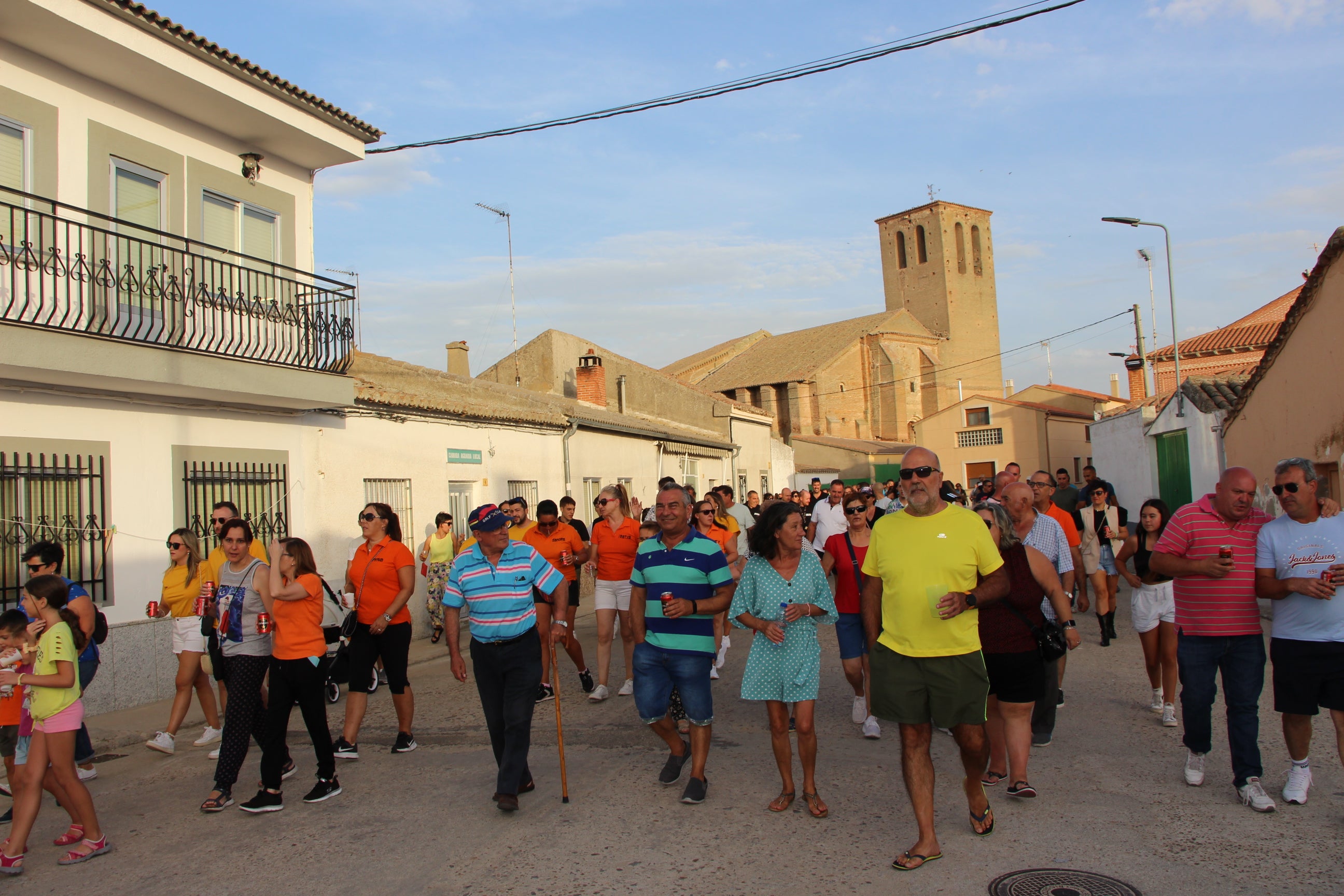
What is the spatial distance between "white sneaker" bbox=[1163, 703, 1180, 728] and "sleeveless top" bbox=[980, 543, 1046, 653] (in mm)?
2426

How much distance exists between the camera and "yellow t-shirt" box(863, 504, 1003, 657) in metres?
4.43

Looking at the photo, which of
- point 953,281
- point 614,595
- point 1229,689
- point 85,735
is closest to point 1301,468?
point 1229,689

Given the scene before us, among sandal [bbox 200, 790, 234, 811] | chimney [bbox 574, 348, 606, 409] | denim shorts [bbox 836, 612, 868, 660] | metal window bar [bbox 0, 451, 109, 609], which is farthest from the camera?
chimney [bbox 574, 348, 606, 409]

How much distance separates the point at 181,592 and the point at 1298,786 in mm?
7252

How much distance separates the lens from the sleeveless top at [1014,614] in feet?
16.3

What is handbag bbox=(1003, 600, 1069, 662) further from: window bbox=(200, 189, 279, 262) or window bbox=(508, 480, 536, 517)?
window bbox=(508, 480, 536, 517)

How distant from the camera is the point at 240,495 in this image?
11.0m

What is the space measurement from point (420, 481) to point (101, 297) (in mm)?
5311

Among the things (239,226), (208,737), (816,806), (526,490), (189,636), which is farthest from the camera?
(526,490)

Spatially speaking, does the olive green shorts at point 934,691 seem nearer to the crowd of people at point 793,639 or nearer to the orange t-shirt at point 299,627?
the crowd of people at point 793,639

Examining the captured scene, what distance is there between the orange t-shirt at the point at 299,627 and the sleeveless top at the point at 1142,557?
501 cm

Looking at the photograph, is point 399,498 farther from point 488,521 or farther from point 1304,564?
point 1304,564

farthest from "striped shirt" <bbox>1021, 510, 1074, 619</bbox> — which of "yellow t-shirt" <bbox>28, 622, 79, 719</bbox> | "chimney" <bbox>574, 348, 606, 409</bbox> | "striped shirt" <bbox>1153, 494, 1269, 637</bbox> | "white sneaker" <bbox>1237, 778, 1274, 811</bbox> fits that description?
"chimney" <bbox>574, 348, 606, 409</bbox>

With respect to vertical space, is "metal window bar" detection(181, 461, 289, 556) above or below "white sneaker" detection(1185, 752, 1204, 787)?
above
